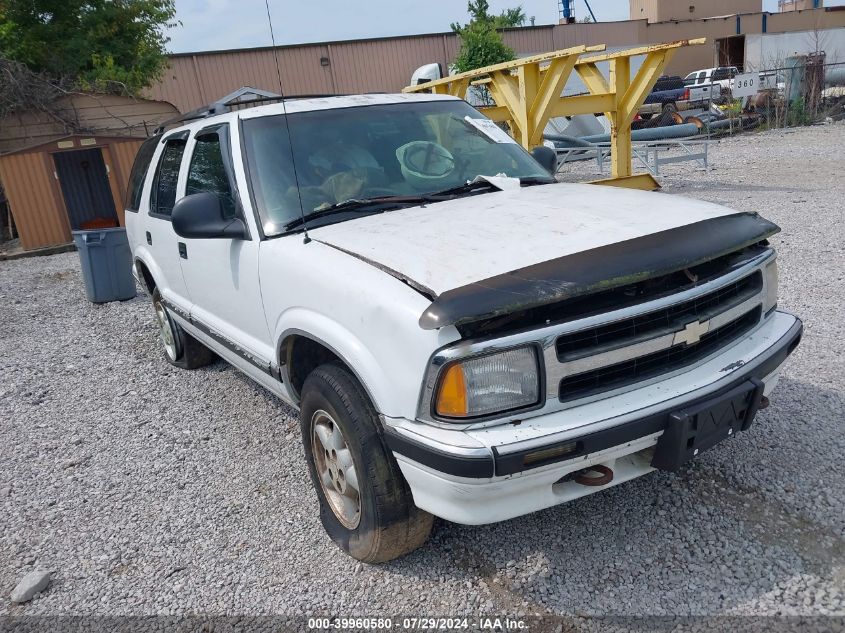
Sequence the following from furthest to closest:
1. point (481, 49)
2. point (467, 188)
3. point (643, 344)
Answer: point (481, 49) → point (467, 188) → point (643, 344)

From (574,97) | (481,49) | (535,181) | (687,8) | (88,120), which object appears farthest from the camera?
(687,8)

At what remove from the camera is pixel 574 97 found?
900 cm

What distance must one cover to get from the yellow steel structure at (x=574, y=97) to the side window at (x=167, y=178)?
5016mm

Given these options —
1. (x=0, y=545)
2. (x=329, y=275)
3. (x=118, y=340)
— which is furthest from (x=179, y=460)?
(x=118, y=340)

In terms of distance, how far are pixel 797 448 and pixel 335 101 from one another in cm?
308

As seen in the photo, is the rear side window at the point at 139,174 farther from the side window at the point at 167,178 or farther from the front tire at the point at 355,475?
the front tire at the point at 355,475

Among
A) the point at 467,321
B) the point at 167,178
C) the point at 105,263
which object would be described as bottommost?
the point at 105,263

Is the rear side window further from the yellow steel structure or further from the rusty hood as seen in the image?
the yellow steel structure

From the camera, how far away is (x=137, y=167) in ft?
18.3

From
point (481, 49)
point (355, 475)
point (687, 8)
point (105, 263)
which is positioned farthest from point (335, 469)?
point (687, 8)

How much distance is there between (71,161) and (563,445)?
15.3 m

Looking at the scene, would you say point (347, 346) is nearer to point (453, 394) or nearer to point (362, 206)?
point (453, 394)

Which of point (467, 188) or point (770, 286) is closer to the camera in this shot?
point (770, 286)

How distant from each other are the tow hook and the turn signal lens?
0.53 m
